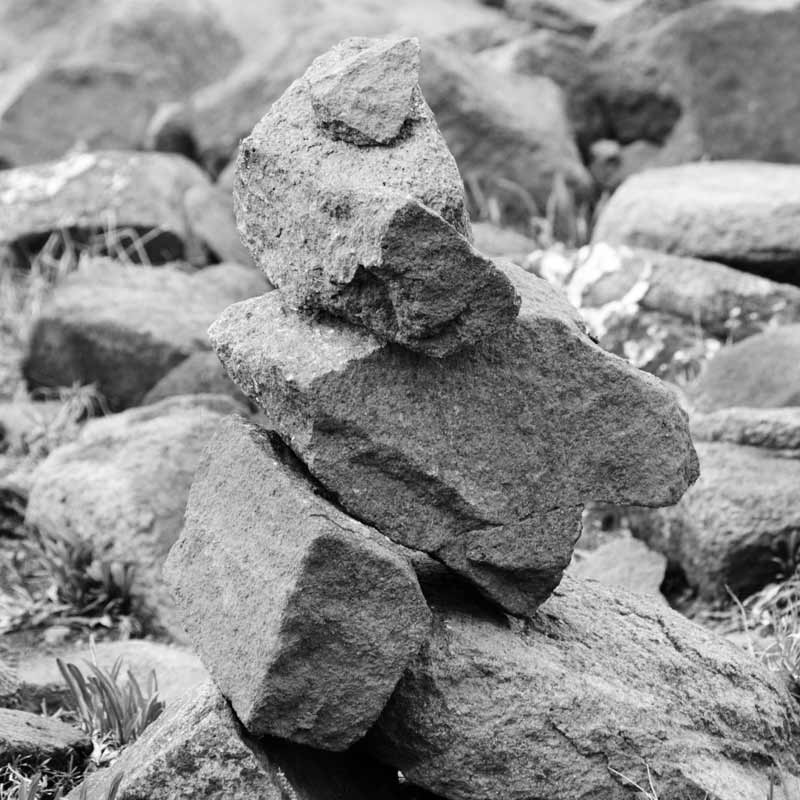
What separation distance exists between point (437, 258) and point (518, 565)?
832 mm

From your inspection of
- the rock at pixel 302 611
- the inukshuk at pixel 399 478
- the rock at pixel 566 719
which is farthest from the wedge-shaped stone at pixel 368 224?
the rock at pixel 566 719

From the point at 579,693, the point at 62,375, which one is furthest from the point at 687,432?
the point at 62,375

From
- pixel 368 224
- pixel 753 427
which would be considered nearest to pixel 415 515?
pixel 368 224

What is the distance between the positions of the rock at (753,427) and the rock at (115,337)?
3.35 m

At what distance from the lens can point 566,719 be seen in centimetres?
329

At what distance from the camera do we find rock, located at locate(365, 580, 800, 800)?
3266mm

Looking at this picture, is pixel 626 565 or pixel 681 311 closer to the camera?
pixel 626 565

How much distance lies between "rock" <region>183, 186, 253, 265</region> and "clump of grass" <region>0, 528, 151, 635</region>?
345 centimetres

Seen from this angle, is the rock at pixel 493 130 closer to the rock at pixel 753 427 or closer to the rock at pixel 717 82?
the rock at pixel 717 82

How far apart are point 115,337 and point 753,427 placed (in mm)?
3867

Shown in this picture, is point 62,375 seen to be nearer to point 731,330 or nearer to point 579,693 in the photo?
point 731,330

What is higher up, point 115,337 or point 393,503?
point 393,503

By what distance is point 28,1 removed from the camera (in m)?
16.4

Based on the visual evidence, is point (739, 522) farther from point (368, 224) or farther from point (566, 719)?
point (368, 224)
